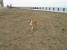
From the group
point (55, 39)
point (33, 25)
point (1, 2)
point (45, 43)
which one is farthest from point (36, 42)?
point (1, 2)

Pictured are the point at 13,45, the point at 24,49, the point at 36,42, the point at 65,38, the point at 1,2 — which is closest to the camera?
the point at 24,49

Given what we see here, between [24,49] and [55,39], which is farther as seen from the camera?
[55,39]

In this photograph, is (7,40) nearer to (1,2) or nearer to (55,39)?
(55,39)

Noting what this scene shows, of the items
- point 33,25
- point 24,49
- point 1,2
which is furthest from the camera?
point 1,2

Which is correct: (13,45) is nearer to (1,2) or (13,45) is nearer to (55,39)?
(55,39)

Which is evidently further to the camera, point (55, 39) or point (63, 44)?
point (55, 39)

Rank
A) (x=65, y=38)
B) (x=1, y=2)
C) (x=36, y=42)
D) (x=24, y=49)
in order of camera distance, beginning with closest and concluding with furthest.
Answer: (x=24, y=49)
(x=36, y=42)
(x=65, y=38)
(x=1, y=2)

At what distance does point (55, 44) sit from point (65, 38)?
0.44 m

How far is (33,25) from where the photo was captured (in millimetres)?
4375

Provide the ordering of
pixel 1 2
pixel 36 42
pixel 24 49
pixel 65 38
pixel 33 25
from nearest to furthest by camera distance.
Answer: pixel 24 49, pixel 36 42, pixel 65 38, pixel 33 25, pixel 1 2

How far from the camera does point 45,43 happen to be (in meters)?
3.03

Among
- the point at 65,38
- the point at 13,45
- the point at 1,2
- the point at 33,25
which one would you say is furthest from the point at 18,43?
the point at 1,2

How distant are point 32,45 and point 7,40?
55 cm

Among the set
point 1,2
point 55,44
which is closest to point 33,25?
point 55,44
